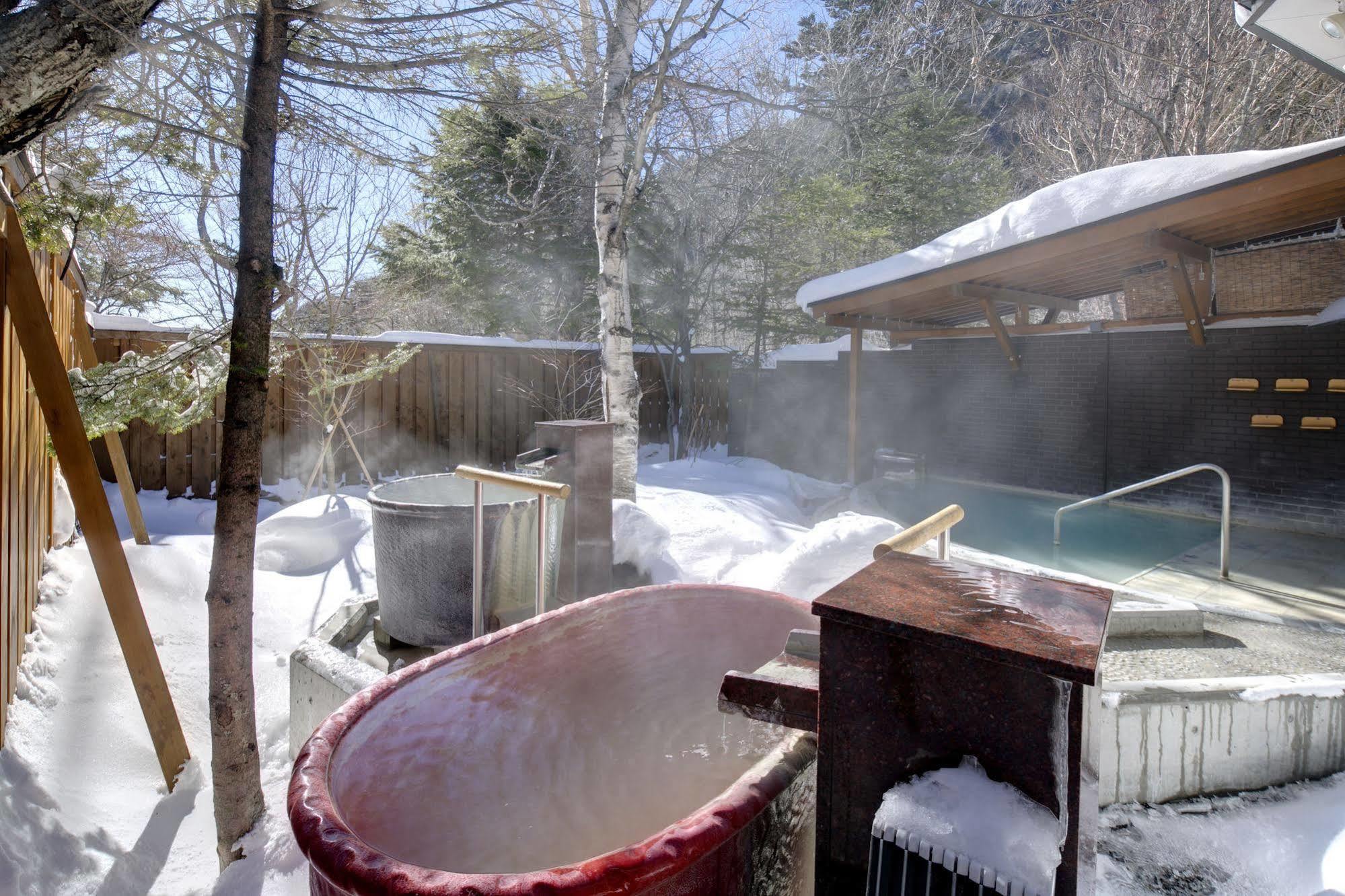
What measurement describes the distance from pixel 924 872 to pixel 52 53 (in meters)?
2.36

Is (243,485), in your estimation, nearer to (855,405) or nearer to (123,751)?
(123,751)

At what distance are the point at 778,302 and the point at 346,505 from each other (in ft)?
32.9

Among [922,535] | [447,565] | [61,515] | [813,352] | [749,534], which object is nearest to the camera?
[922,535]

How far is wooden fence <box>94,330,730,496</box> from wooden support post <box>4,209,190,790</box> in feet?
15.2

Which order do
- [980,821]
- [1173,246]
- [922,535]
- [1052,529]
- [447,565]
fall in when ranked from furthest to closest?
[1052,529] → [1173,246] → [447,565] → [922,535] → [980,821]

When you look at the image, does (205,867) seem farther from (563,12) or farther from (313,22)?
(563,12)

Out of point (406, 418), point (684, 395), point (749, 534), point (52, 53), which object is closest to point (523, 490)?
point (52, 53)

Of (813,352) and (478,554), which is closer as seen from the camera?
(478,554)

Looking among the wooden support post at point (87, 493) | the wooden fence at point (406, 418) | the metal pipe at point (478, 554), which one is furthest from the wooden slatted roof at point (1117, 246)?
the wooden support post at point (87, 493)

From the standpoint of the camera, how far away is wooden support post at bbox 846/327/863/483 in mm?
9148

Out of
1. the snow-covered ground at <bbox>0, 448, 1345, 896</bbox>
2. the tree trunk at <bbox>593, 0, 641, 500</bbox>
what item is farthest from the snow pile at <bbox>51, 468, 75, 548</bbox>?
the tree trunk at <bbox>593, 0, 641, 500</bbox>

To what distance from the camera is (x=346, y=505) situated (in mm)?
5871

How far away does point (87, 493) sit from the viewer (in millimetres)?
2514

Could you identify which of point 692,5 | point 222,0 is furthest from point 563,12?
point 692,5
